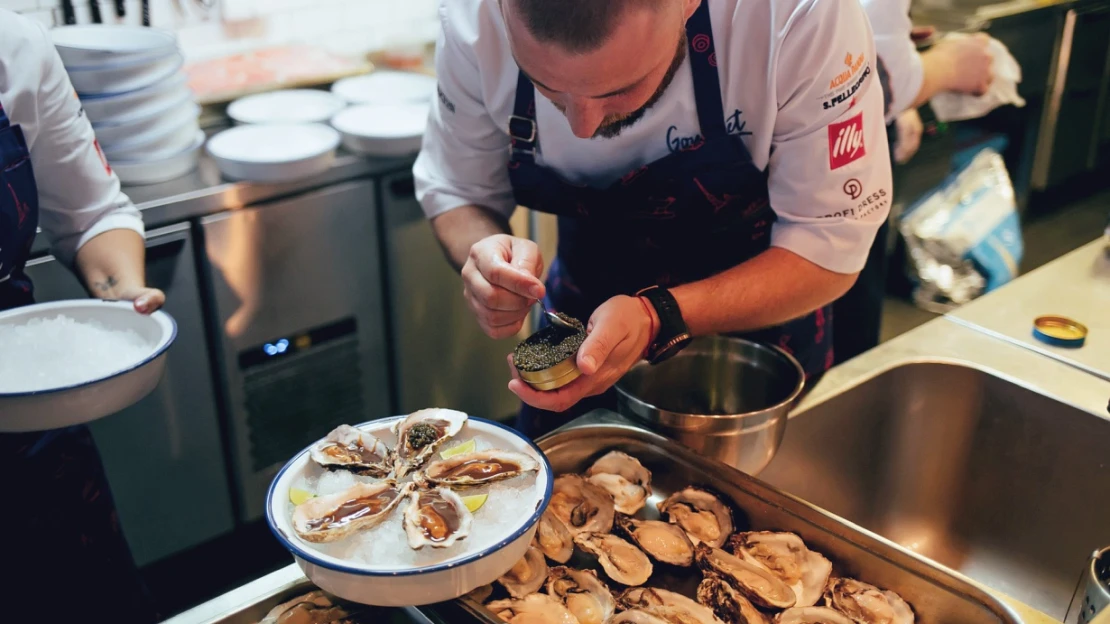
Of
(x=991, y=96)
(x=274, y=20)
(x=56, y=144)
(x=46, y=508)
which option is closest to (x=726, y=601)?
(x=46, y=508)

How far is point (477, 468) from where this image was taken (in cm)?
109

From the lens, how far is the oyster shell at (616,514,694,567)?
1.19 m

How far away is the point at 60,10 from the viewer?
2.73 meters

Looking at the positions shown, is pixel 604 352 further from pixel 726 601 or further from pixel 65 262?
pixel 65 262

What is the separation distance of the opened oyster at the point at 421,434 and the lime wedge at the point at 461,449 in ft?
0.05

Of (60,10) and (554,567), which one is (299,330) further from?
(554,567)

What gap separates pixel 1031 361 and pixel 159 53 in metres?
2.08

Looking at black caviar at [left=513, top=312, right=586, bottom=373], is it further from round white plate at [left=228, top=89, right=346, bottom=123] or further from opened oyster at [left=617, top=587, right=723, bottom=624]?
round white plate at [left=228, top=89, right=346, bottom=123]

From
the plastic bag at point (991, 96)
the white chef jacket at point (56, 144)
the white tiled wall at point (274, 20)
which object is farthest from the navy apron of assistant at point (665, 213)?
the white tiled wall at point (274, 20)

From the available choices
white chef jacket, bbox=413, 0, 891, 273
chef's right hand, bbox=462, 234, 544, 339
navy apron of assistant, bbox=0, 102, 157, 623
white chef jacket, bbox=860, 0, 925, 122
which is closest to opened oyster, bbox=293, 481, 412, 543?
chef's right hand, bbox=462, 234, 544, 339

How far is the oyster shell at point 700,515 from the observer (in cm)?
121

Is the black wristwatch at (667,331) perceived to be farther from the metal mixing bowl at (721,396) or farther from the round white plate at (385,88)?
the round white plate at (385,88)

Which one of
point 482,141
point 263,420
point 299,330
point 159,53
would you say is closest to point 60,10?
point 159,53

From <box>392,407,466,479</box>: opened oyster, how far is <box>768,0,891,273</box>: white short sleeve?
60 cm
